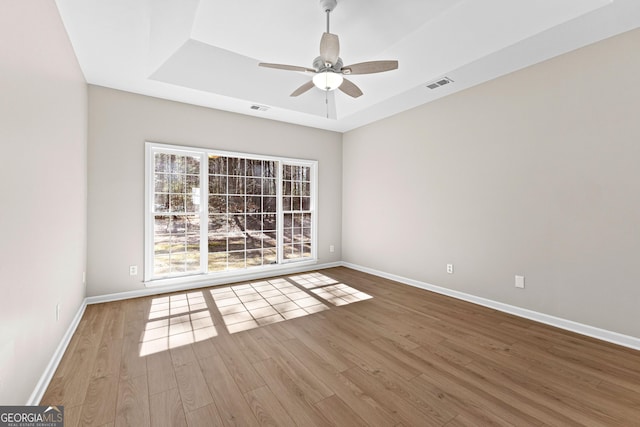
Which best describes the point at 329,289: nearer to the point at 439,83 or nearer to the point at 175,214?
the point at 175,214

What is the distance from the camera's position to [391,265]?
16.4 feet

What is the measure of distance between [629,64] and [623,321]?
2405 millimetres

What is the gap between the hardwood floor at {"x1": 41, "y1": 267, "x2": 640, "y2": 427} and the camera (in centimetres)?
176

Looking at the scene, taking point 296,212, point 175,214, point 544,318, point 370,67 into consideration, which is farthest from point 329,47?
point 544,318

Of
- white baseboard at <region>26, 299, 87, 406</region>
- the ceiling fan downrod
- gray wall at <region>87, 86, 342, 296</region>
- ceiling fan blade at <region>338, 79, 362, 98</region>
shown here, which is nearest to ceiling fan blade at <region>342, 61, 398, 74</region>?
ceiling fan blade at <region>338, 79, 362, 98</region>

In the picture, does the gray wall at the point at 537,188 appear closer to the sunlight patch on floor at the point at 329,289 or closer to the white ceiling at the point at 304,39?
the white ceiling at the point at 304,39

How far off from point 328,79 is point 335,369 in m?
2.71

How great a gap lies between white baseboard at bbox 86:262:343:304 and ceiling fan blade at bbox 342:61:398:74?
142 inches

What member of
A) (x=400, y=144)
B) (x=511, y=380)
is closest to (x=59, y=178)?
(x=511, y=380)

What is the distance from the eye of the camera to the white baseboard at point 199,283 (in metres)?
3.81

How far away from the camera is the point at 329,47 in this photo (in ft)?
8.43

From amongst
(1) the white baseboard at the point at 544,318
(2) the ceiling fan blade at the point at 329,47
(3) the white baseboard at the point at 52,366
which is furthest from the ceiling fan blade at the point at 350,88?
(3) the white baseboard at the point at 52,366

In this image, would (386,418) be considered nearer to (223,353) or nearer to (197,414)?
(197,414)

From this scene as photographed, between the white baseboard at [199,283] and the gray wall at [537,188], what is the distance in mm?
1973
